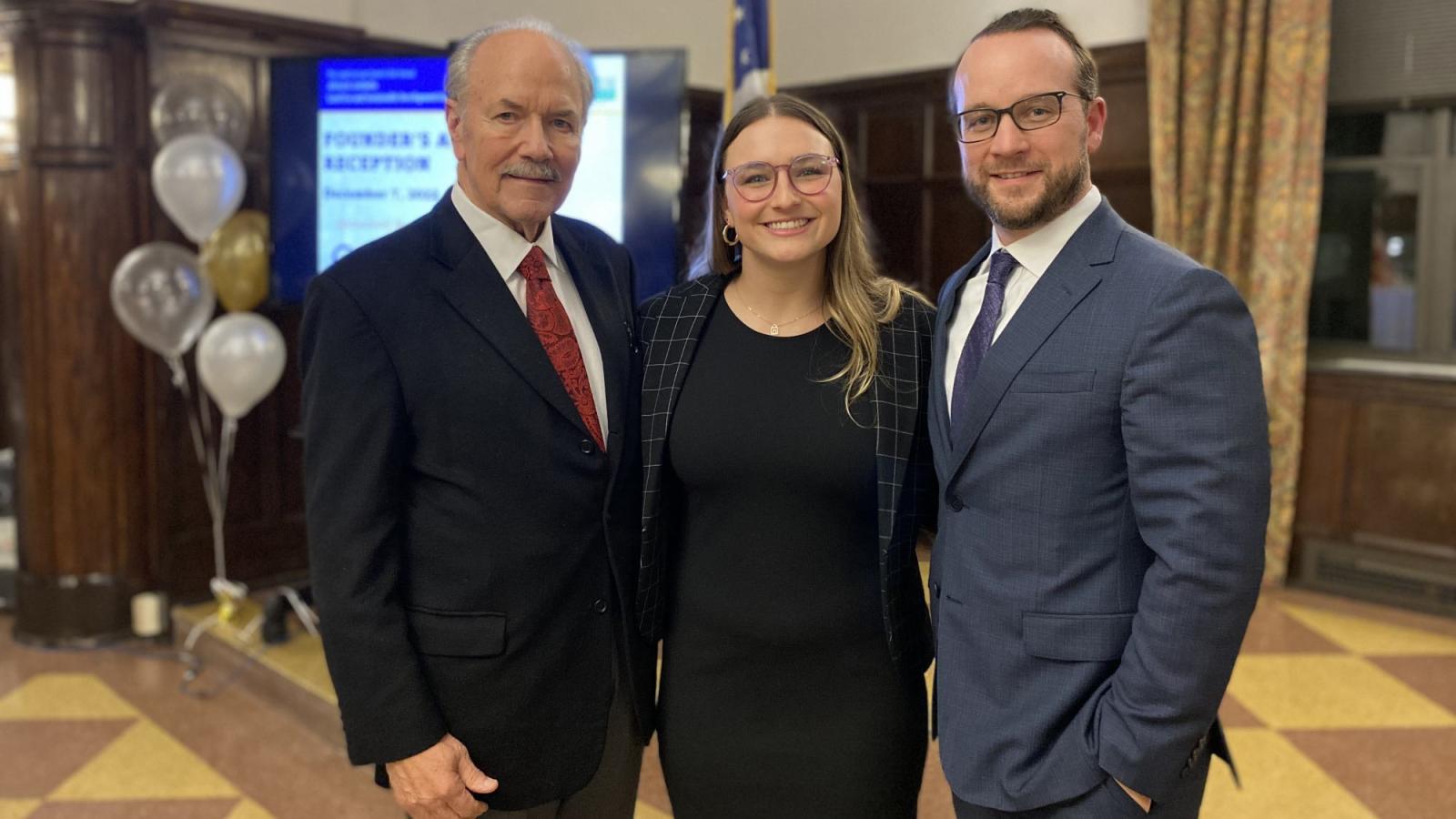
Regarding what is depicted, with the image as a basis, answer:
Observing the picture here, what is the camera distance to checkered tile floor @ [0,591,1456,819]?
3.09 m

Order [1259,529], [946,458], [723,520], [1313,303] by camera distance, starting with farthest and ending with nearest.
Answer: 1. [1313,303]
2. [723,520]
3. [946,458]
4. [1259,529]

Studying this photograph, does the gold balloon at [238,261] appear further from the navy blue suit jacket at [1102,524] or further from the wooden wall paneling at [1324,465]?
the wooden wall paneling at [1324,465]

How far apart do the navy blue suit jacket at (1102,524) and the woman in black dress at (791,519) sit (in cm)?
18

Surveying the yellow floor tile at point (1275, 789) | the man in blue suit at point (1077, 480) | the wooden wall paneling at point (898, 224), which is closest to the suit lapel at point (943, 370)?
the man in blue suit at point (1077, 480)

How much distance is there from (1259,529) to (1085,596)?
0.22 m

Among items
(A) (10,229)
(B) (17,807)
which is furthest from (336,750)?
(A) (10,229)

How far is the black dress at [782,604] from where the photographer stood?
5.71 feet

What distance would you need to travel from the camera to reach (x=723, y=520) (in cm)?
177

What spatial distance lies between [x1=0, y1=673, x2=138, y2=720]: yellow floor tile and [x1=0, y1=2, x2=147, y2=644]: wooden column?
383 millimetres

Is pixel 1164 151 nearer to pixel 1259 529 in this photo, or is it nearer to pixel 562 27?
pixel 562 27

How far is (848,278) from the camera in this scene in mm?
1835

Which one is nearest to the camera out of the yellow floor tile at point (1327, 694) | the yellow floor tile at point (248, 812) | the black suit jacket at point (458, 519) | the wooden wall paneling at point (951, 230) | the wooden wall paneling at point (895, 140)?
the black suit jacket at point (458, 519)

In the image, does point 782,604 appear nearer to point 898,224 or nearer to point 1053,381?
point 1053,381

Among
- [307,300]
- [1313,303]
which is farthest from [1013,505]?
[1313,303]
